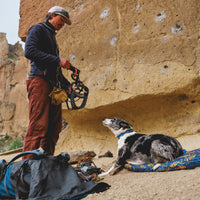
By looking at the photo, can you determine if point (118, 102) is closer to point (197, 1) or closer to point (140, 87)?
point (140, 87)

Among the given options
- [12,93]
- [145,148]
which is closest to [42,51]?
[145,148]

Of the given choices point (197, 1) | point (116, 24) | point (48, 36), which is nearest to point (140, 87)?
point (116, 24)

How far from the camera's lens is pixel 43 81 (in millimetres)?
2758

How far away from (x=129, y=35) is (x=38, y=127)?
2826 mm

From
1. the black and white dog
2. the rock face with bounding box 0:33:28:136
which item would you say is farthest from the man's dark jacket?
the rock face with bounding box 0:33:28:136

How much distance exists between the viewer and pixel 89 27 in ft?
16.7

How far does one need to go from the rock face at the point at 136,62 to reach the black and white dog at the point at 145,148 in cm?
141

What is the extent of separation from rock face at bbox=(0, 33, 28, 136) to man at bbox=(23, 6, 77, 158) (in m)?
19.4

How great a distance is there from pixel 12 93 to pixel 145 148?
21.8 m

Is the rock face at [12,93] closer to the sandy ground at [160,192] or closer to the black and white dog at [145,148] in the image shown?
the black and white dog at [145,148]

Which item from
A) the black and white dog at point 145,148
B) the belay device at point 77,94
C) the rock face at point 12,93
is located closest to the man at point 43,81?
the belay device at point 77,94

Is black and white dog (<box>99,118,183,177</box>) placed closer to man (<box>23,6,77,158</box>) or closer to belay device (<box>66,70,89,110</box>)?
belay device (<box>66,70,89,110</box>)

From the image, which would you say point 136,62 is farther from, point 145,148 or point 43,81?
point 43,81

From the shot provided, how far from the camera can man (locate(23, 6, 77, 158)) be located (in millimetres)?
2586
